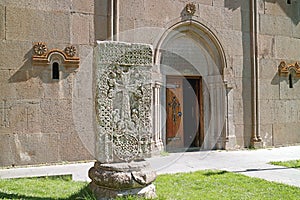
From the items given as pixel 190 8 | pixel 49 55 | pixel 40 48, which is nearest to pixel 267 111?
pixel 190 8

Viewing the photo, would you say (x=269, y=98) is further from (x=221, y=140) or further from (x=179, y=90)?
(x=179, y=90)

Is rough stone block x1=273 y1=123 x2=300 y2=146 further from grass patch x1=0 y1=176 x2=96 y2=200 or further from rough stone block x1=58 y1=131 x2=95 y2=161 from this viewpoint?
grass patch x1=0 y1=176 x2=96 y2=200

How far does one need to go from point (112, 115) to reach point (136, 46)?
84 centimetres

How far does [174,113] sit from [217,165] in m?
2.55

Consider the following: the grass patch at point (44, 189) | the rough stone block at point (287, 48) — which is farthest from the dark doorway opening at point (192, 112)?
the grass patch at point (44, 189)

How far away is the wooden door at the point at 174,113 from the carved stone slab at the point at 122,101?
4.62 metres

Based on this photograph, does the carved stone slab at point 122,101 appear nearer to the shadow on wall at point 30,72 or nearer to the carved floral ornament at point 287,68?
the shadow on wall at point 30,72

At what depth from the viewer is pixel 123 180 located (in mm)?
3436

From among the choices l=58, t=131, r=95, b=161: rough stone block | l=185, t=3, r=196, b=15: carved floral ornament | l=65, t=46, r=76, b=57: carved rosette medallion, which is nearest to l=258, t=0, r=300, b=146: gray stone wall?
l=185, t=3, r=196, b=15: carved floral ornament

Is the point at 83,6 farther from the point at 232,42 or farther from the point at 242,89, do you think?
the point at 242,89

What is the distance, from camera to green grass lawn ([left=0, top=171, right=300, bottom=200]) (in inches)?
153

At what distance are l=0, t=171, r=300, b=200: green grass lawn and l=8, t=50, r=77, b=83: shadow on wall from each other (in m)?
2.28

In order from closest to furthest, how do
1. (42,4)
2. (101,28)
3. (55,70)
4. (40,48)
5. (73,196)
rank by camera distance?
(73,196) < (40,48) < (42,4) < (55,70) < (101,28)

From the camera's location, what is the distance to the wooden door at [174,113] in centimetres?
840
